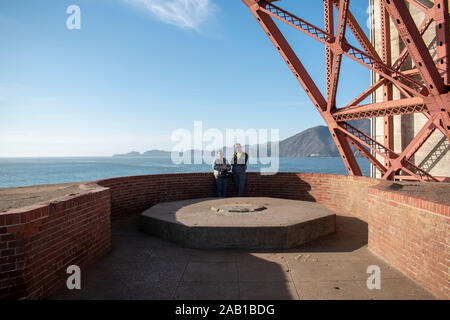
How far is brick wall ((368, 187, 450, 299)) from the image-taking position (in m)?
3.02

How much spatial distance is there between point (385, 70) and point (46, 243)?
1049cm

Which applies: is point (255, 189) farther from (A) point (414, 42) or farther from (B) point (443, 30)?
(B) point (443, 30)

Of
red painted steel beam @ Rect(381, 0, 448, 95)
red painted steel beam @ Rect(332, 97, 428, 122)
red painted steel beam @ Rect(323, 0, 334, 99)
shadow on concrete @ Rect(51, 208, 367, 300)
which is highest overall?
red painted steel beam @ Rect(323, 0, 334, 99)

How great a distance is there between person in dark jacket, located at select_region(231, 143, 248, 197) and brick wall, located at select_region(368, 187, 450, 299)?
175 inches

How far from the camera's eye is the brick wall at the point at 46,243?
265 centimetres

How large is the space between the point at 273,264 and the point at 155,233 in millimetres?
2558

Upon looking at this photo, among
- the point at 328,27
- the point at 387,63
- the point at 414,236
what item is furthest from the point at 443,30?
the point at 414,236

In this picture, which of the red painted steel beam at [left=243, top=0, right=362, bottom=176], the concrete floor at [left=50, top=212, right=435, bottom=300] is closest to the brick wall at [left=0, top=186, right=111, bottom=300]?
the concrete floor at [left=50, top=212, right=435, bottom=300]

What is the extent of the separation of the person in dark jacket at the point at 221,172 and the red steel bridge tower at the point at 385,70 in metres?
3.89

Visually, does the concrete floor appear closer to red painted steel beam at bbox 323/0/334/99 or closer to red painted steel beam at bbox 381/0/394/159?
red painted steel beam at bbox 323/0/334/99

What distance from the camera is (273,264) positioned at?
4.07 metres

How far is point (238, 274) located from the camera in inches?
146
